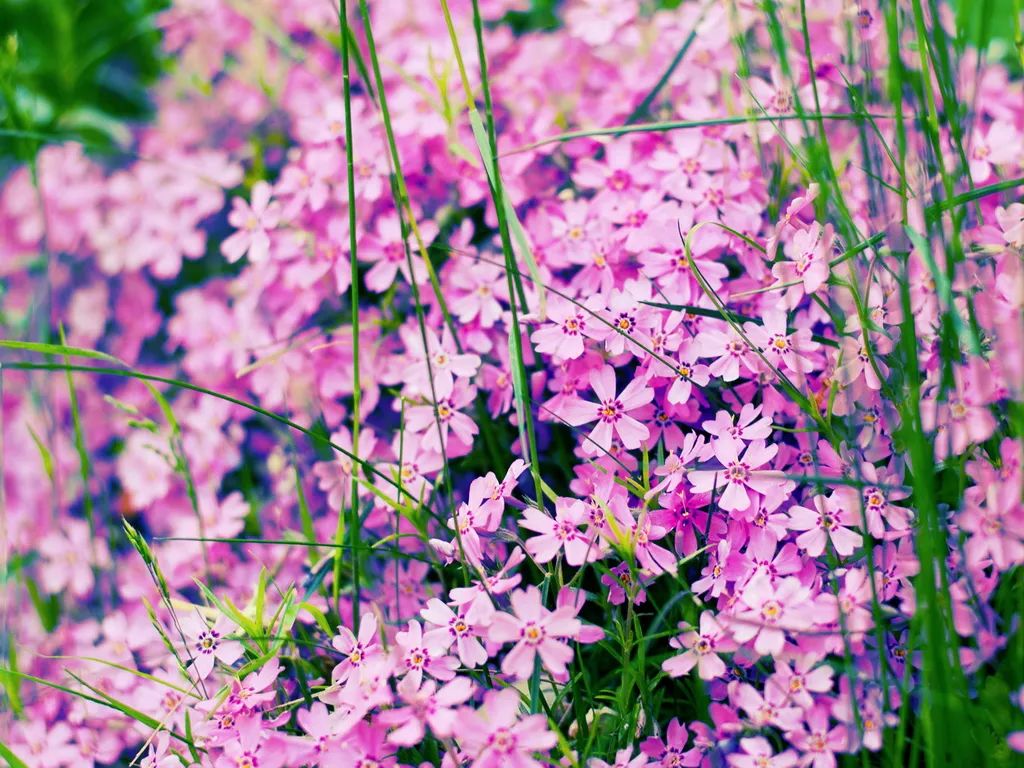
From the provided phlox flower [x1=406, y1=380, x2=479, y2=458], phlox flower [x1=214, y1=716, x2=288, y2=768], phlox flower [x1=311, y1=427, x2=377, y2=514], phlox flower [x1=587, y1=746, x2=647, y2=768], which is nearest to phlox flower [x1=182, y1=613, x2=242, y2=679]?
phlox flower [x1=214, y1=716, x2=288, y2=768]

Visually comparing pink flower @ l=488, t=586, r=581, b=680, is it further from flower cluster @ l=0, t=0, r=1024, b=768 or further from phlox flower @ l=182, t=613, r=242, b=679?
phlox flower @ l=182, t=613, r=242, b=679

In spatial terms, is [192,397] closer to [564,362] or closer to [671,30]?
[564,362]

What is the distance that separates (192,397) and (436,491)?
0.82 meters

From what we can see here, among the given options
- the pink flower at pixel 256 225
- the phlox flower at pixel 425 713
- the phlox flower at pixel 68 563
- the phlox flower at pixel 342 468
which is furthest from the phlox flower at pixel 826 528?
the phlox flower at pixel 68 563

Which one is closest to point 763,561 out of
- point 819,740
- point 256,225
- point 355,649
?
point 819,740

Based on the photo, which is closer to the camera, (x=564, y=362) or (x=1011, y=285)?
(x=1011, y=285)

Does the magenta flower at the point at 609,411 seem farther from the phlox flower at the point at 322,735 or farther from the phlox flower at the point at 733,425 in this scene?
the phlox flower at the point at 322,735

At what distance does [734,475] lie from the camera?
3.67 feet

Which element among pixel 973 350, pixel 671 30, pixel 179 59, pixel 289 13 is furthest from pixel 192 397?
pixel 973 350

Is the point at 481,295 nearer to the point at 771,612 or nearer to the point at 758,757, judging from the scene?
the point at 771,612

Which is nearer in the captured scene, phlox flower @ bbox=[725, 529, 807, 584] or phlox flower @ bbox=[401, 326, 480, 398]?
phlox flower @ bbox=[725, 529, 807, 584]

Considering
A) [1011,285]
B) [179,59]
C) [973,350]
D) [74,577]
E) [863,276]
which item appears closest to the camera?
[973,350]

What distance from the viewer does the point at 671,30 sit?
1774 mm

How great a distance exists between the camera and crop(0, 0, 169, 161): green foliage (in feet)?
7.63
